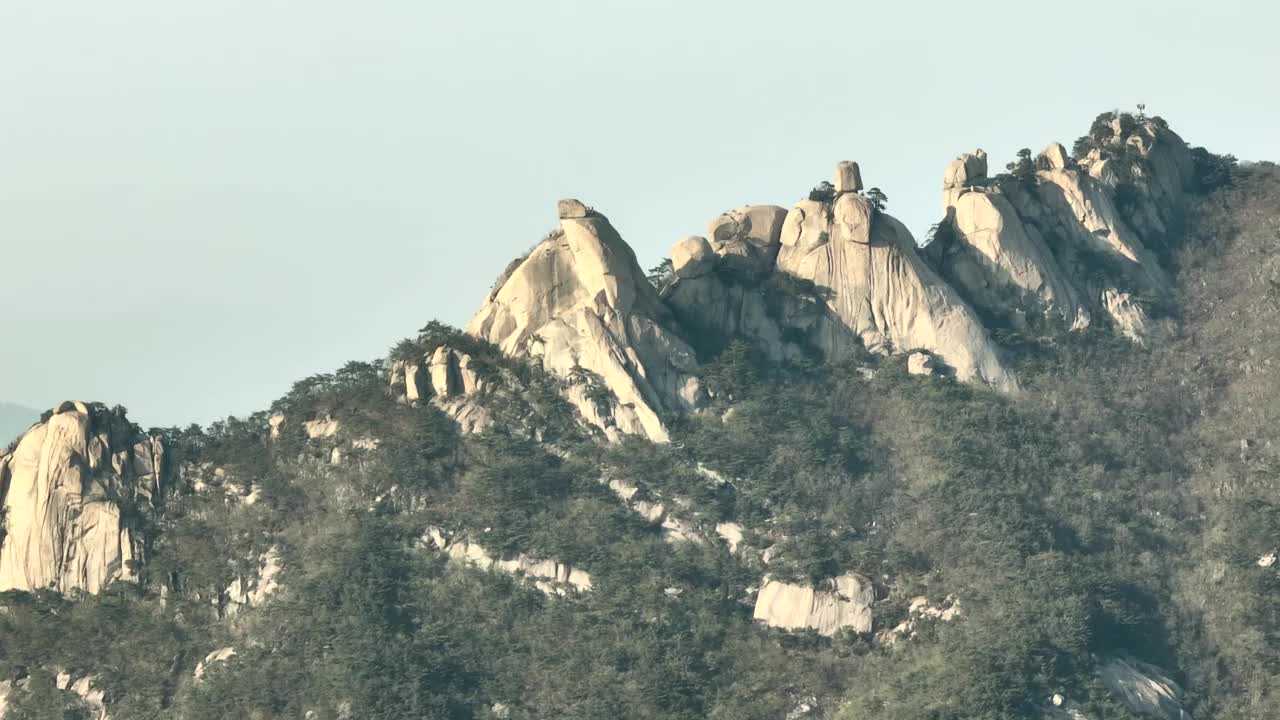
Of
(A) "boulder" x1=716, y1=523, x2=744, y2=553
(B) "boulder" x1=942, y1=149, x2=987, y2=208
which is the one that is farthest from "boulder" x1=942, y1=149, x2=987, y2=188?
(A) "boulder" x1=716, y1=523, x2=744, y2=553

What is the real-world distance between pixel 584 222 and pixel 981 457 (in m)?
24.0

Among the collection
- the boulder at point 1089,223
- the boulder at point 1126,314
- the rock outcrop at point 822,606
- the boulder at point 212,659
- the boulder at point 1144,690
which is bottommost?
the boulder at point 1144,690

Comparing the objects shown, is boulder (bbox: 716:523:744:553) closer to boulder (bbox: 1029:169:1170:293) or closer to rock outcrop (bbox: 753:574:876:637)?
rock outcrop (bbox: 753:574:876:637)

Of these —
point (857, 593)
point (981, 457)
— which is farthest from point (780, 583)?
point (981, 457)

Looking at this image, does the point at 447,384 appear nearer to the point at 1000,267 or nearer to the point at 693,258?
the point at 693,258

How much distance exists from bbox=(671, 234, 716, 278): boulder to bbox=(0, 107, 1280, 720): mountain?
200 millimetres

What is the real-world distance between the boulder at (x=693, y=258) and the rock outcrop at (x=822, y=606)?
75.5 ft

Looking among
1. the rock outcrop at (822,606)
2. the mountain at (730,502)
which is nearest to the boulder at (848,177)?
the mountain at (730,502)

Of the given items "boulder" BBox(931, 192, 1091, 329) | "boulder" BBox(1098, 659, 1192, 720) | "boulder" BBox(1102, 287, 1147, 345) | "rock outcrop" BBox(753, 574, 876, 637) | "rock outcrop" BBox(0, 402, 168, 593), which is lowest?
"boulder" BBox(1098, 659, 1192, 720)

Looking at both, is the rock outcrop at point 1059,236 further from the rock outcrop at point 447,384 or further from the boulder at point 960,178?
the rock outcrop at point 447,384

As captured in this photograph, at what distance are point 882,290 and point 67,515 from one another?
147 ft

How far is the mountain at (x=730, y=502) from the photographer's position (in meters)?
150

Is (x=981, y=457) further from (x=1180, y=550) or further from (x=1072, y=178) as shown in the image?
(x=1072, y=178)

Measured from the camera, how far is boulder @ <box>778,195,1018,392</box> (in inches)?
6688
